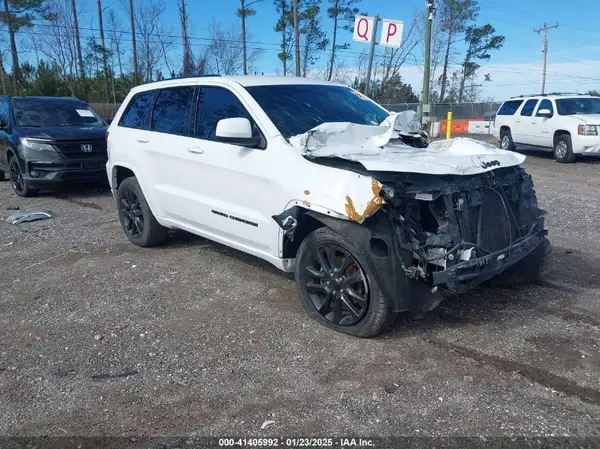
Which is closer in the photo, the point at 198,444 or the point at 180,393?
the point at 198,444

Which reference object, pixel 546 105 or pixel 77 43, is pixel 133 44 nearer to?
pixel 77 43

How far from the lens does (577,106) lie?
1450 centimetres

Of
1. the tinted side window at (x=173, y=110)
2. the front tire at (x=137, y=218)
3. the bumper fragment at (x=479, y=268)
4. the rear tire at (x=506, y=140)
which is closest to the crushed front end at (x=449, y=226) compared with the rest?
the bumper fragment at (x=479, y=268)

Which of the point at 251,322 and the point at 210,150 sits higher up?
the point at 210,150

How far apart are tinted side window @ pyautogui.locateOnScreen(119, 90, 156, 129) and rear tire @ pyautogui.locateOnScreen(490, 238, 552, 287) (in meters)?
3.92

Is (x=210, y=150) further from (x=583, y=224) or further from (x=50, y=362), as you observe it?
(x=583, y=224)

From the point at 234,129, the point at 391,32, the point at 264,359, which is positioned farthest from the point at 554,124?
the point at 264,359

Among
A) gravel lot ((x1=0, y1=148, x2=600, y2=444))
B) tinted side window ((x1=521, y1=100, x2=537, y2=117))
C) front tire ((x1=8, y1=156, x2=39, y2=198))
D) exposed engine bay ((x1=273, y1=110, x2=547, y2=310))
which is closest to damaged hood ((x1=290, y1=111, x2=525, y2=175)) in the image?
exposed engine bay ((x1=273, y1=110, x2=547, y2=310))

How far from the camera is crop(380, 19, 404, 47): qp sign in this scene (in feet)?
32.2

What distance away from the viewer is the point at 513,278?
4840mm

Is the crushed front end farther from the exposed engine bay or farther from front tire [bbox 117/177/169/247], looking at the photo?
front tire [bbox 117/177/169/247]

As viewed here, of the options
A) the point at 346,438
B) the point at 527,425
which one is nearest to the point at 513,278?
the point at 527,425

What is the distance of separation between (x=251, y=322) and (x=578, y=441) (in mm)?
2389

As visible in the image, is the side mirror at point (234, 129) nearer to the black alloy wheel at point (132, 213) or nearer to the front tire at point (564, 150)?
the black alloy wheel at point (132, 213)
